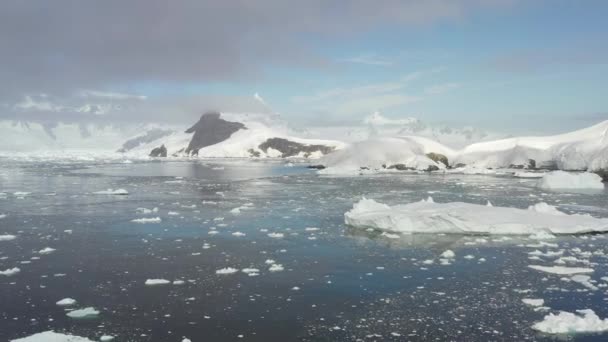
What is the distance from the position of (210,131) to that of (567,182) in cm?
13889

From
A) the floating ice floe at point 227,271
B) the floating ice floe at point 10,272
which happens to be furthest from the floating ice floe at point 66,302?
the floating ice floe at point 227,271

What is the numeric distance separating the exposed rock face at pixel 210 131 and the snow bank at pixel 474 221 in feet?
425

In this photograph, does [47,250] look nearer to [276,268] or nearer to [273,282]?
[276,268]

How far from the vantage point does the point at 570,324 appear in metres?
7.32

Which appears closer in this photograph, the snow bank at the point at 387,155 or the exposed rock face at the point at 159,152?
the snow bank at the point at 387,155

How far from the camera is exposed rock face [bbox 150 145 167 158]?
144625mm

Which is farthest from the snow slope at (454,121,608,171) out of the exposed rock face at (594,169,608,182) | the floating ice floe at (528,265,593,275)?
the floating ice floe at (528,265,593,275)

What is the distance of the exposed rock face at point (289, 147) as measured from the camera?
126 metres

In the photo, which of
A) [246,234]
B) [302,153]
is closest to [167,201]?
[246,234]

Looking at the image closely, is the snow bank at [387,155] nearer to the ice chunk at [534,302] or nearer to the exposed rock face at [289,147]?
the ice chunk at [534,302]

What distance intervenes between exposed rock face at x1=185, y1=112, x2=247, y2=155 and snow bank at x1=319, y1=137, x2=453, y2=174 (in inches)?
3387

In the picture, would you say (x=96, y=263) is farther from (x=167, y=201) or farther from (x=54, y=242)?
(x=167, y=201)

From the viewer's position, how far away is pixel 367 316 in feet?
26.1

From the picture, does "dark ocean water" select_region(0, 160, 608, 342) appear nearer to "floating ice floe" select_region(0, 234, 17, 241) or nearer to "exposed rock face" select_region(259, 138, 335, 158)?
"floating ice floe" select_region(0, 234, 17, 241)
